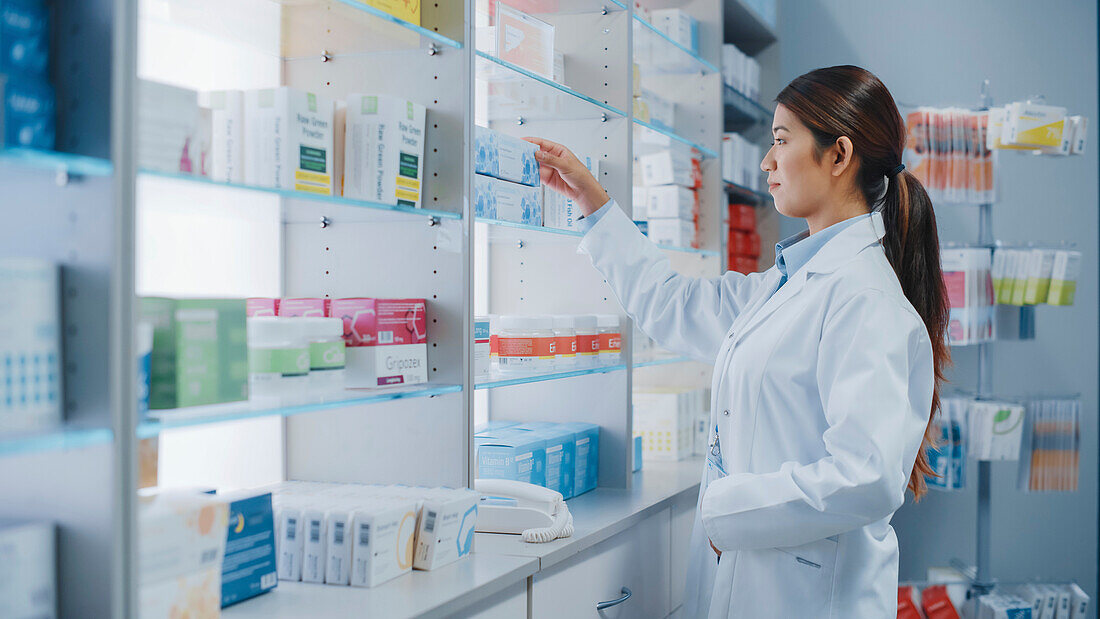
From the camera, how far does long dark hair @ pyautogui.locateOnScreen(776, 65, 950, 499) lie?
2.09 m

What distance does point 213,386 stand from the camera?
4.68ft

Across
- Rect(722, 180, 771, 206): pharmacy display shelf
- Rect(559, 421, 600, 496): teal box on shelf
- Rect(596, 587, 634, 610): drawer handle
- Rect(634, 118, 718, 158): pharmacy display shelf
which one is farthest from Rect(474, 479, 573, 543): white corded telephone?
Rect(722, 180, 771, 206): pharmacy display shelf

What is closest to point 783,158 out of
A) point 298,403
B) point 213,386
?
point 298,403

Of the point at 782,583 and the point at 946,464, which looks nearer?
the point at 782,583

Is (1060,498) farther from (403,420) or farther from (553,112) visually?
(403,420)

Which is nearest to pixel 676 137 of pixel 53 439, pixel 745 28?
pixel 745 28

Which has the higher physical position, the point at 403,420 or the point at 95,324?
the point at 95,324

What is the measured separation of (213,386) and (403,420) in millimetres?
660

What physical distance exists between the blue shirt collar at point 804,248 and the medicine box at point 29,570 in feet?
5.54

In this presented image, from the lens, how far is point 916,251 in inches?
85.9

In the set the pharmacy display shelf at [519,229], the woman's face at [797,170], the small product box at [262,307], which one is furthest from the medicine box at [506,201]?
the woman's face at [797,170]

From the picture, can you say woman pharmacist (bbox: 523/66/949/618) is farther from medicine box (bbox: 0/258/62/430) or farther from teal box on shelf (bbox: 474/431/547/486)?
medicine box (bbox: 0/258/62/430)

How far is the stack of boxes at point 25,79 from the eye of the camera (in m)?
1.11

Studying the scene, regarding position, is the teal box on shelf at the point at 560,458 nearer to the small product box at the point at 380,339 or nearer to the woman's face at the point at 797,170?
the small product box at the point at 380,339
